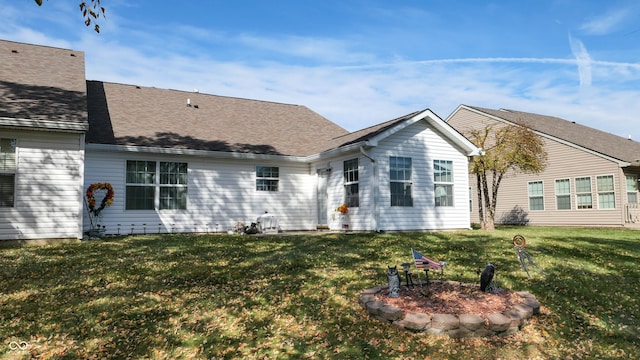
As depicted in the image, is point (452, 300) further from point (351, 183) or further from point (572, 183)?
point (572, 183)

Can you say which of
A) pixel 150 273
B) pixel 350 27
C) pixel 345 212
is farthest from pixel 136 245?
pixel 350 27

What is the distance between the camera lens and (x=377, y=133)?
46.1ft

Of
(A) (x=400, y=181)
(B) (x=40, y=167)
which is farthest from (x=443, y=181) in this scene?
(B) (x=40, y=167)

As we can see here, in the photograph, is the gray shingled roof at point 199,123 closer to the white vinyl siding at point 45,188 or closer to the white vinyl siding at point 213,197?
the white vinyl siding at point 213,197

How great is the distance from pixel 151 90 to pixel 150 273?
1367cm

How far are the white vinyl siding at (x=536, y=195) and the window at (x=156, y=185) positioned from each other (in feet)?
62.3

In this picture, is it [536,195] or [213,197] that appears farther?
[536,195]

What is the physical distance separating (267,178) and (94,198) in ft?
19.6

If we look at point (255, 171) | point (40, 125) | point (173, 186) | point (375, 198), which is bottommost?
point (375, 198)

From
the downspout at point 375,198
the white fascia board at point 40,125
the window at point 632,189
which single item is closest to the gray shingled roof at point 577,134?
the window at point 632,189

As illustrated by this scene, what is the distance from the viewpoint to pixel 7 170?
1089 cm

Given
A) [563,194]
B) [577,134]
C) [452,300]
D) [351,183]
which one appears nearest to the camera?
[452,300]

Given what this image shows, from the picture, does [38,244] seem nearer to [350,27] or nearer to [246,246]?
[246,246]

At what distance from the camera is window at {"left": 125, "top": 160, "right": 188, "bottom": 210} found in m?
13.9
